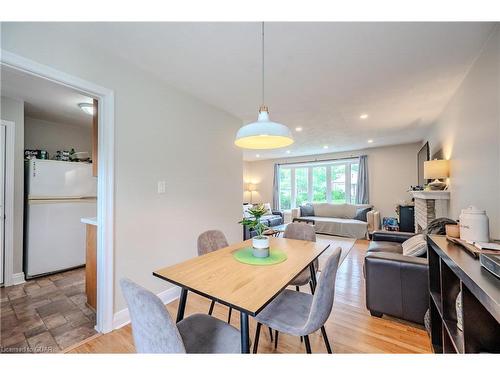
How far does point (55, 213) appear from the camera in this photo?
9.94 ft

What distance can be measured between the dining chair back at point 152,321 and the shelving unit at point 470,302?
3.44 feet


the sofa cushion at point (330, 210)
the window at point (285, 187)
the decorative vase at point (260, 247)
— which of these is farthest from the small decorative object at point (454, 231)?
the window at point (285, 187)

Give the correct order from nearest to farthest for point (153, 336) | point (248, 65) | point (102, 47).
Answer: point (153, 336) → point (102, 47) → point (248, 65)

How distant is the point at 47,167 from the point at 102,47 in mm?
2242

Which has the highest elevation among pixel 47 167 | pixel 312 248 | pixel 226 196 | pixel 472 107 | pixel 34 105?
pixel 34 105

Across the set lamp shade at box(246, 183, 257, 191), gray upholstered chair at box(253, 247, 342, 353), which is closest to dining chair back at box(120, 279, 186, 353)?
gray upholstered chair at box(253, 247, 342, 353)

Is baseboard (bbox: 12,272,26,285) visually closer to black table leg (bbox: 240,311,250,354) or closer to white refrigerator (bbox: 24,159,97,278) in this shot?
white refrigerator (bbox: 24,159,97,278)

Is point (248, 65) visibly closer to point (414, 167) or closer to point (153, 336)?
point (153, 336)

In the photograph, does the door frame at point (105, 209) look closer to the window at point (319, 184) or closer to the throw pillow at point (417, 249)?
the throw pillow at point (417, 249)

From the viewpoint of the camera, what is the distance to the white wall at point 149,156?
61.8 inches

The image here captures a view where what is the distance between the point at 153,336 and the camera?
2.65 feet

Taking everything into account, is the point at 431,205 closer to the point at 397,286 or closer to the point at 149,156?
the point at 397,286

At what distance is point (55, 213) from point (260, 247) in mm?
3219
